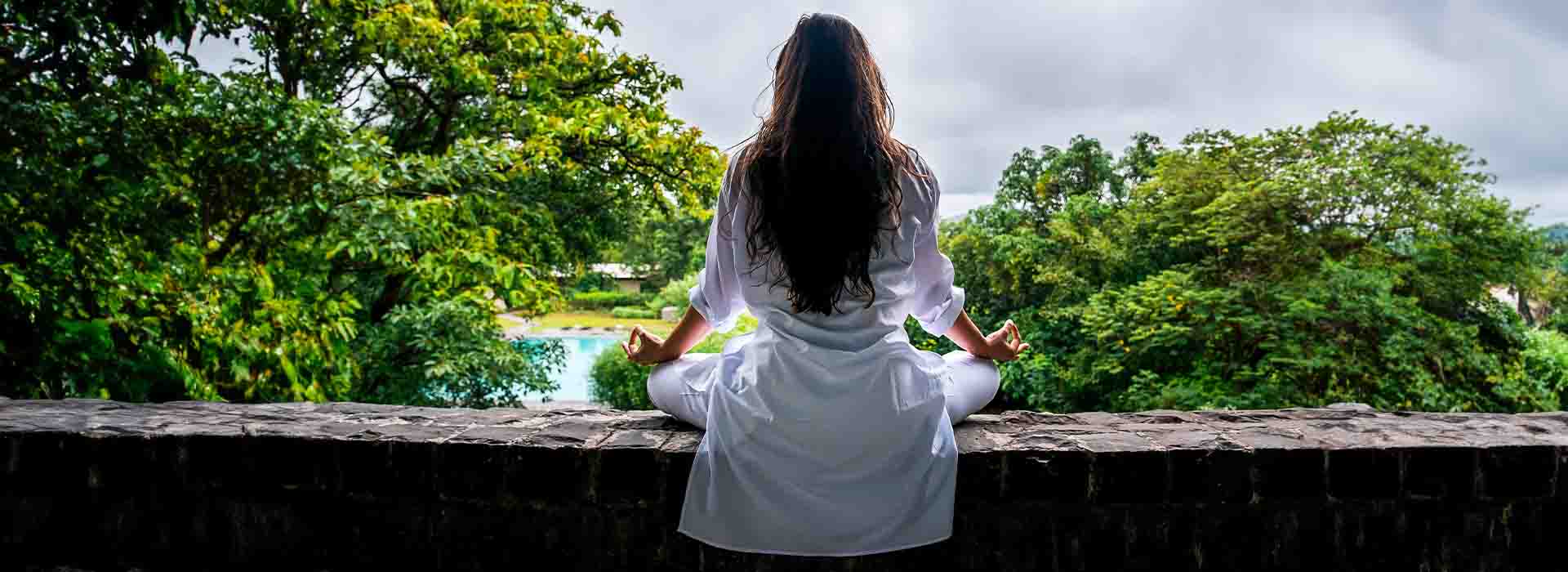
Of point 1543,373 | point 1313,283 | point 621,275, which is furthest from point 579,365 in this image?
point 1543,373

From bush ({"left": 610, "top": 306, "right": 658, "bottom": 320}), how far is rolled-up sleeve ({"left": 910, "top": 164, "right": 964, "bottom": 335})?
37.2 feet

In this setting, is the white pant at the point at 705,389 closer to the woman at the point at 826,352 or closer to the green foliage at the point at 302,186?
the woman at the point at 826,352

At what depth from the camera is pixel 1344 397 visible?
16.8 ft

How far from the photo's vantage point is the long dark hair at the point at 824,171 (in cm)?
144

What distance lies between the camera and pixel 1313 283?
5.32 m

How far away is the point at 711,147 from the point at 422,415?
15.8ft

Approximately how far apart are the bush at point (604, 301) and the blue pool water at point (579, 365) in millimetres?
514

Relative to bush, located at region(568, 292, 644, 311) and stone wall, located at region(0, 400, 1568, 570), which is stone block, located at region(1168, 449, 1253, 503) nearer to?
stone wall, located at region(0, 400, 1568, 570)

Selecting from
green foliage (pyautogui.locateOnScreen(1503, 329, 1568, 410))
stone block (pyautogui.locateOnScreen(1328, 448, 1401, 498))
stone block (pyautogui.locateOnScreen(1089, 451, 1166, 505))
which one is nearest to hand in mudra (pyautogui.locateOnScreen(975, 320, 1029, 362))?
stone block (pyautogui.locateOnScreen(1089, 451, 1166, 505))

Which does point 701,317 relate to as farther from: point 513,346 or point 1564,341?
point 1564,341

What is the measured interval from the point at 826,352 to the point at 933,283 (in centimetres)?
28

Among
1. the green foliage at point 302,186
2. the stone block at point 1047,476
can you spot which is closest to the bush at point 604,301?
the green foliage at point 302,186

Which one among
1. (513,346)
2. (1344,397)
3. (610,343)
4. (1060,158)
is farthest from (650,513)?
(610,343)

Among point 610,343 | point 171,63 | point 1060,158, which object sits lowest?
point 610,343
